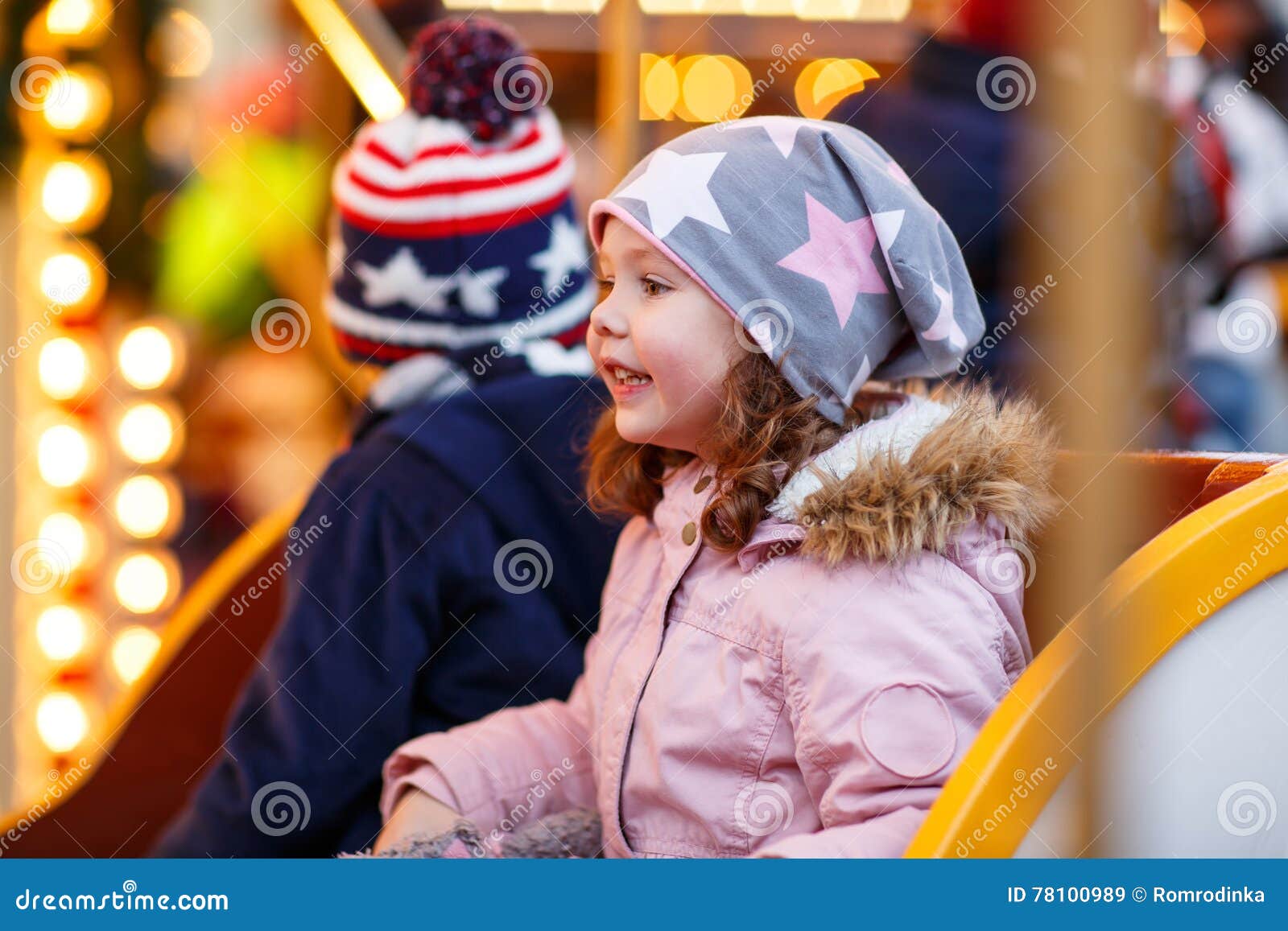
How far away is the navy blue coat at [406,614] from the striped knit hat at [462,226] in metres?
0.12

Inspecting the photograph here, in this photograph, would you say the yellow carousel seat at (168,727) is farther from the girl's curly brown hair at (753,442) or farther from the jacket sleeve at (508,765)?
the girl's curly brown hair at (753,442)

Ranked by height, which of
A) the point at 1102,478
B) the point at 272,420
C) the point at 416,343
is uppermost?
the point at 1102,478

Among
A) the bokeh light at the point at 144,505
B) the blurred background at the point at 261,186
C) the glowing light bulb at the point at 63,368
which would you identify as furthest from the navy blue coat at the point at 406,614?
the bokeh light at the point at 144,505

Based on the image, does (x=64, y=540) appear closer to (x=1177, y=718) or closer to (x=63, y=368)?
(x=63, y=368)

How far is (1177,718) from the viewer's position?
2.75ft

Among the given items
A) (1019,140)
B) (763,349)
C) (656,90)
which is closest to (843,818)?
(763,349)

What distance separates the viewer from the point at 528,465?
137 centimetres

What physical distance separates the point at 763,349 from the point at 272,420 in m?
2.41

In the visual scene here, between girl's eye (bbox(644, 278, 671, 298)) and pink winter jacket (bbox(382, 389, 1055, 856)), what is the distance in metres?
0.16

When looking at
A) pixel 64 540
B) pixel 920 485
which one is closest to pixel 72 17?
pixel 64 540

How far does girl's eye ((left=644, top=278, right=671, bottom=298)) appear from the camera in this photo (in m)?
1.01

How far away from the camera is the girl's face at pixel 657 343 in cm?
100

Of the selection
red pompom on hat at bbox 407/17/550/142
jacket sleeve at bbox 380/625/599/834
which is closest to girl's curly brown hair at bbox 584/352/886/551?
jacket sleeve at bbox 380/625/599/834
